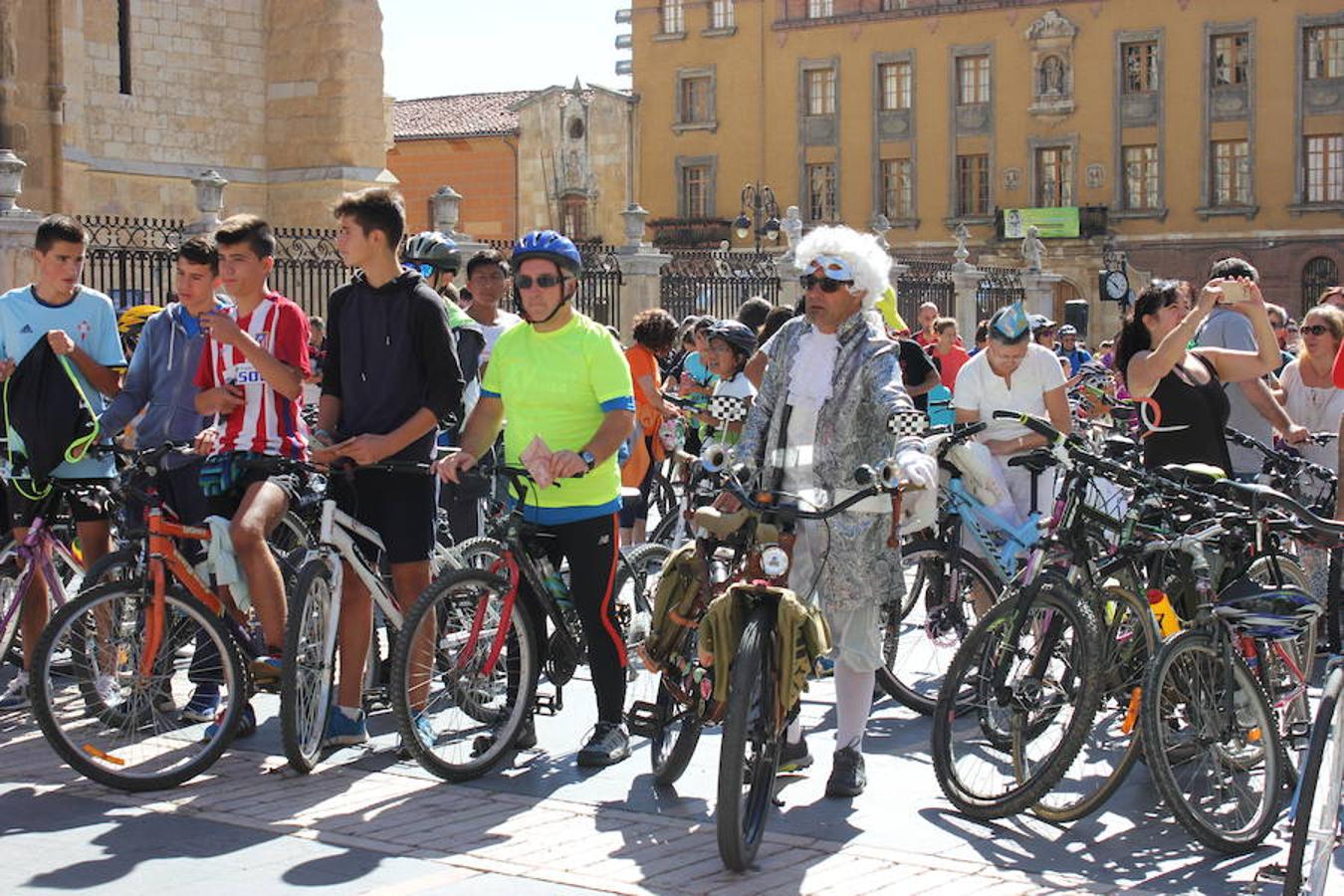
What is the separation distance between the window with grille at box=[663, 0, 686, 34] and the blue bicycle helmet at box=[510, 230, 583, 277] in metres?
58.3

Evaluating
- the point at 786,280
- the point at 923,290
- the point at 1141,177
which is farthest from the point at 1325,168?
the point at 786,280

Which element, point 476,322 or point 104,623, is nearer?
point 104,623

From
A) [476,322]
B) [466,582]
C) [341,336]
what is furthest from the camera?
[476,322]

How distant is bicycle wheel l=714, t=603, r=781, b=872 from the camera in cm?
577

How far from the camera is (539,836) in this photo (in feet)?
20.8

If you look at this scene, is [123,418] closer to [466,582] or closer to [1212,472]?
[466,582]

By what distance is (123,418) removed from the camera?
329 inches

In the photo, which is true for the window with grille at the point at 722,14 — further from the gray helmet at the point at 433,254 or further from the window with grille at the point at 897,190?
the gray helmet at the point at 433,254

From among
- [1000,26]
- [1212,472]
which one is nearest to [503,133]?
[1000,26]

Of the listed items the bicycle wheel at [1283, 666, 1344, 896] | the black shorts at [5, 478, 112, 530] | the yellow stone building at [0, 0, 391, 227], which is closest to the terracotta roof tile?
the yellow stone building at [0, 0, 391, 227]

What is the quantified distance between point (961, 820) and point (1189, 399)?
2.86 meters

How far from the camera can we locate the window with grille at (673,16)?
6429 centimetres

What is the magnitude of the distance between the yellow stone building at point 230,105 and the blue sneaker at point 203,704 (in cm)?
2078

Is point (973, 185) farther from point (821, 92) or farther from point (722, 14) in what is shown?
point (722, 14)
